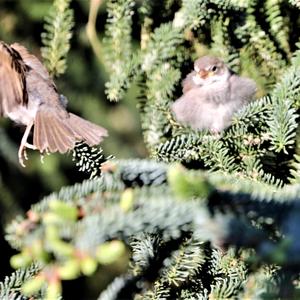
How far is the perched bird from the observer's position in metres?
1.71

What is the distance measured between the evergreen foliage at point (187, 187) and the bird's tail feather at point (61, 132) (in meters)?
0.12

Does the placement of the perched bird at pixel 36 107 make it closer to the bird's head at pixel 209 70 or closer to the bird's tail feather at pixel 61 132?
the bird's tail feather at pixel 61 132

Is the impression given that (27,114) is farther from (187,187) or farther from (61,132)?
(187,187)

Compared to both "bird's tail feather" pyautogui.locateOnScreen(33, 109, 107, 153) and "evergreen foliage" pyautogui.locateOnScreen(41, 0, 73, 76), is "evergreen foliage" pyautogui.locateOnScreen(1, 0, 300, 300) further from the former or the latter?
"bird's tail feather" pyautogui.locateOnScreen(33, 109, 107, 153)

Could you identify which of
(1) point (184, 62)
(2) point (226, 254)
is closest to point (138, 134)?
(1) point (184, 62)

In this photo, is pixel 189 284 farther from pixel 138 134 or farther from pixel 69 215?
pixel 138 134

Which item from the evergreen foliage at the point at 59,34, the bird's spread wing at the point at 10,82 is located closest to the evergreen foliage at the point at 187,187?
the evergreen foliage at the point at 59,34

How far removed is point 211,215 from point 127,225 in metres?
0.09

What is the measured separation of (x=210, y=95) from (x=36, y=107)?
2.10ft

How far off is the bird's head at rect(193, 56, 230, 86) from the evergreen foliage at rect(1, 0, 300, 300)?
1.2 inches

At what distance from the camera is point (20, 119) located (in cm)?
195

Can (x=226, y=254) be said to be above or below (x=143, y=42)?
below

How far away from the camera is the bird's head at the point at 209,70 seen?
1942mm

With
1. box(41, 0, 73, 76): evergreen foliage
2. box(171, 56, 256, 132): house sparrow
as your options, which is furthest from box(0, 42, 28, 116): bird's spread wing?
box(171, 56, 256, 132): house sparrow
